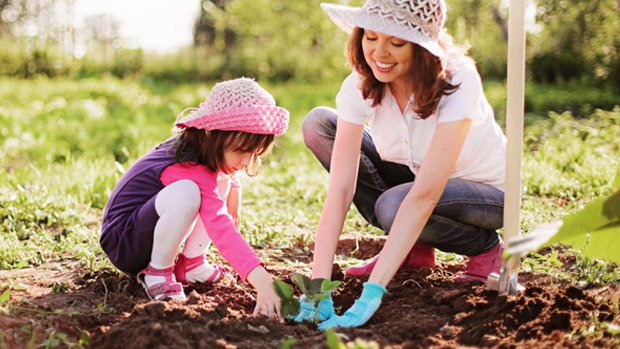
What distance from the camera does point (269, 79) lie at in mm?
Answer: 11906

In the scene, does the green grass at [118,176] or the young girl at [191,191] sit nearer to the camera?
the young girl at [191,191]

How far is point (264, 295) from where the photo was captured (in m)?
2.34

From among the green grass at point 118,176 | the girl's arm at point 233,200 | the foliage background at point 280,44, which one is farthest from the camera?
the foliage background at point 280,44

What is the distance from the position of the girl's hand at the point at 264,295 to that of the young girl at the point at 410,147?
3.2 inches

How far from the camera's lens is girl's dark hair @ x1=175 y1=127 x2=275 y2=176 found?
2547 mm

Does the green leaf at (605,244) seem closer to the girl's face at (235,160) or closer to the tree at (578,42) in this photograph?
the girl's face at (235,160)

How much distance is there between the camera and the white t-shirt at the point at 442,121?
2.38 metres

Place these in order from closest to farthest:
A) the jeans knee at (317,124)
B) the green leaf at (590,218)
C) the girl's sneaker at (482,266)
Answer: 1. the green leaf at (590,218)
2. the girl's sneaker at (482,266)
3. the jeans knee at (317,124)

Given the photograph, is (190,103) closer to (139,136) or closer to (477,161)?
(139,136)

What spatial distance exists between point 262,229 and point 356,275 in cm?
83

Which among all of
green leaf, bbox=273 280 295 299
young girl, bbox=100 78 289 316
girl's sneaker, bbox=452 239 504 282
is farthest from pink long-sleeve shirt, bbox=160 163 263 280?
girl's sneaker, bbox=452 239 504 282

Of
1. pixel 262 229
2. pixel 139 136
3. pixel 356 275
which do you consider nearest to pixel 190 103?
pixel 139 136

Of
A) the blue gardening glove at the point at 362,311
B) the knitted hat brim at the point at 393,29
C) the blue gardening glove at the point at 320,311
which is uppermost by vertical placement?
the knitted hat brim at the point at 393,29

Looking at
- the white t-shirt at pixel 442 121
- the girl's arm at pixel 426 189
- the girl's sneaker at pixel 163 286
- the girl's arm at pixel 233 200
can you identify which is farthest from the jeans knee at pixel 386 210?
the girl's sneaker at pixel 163 286
